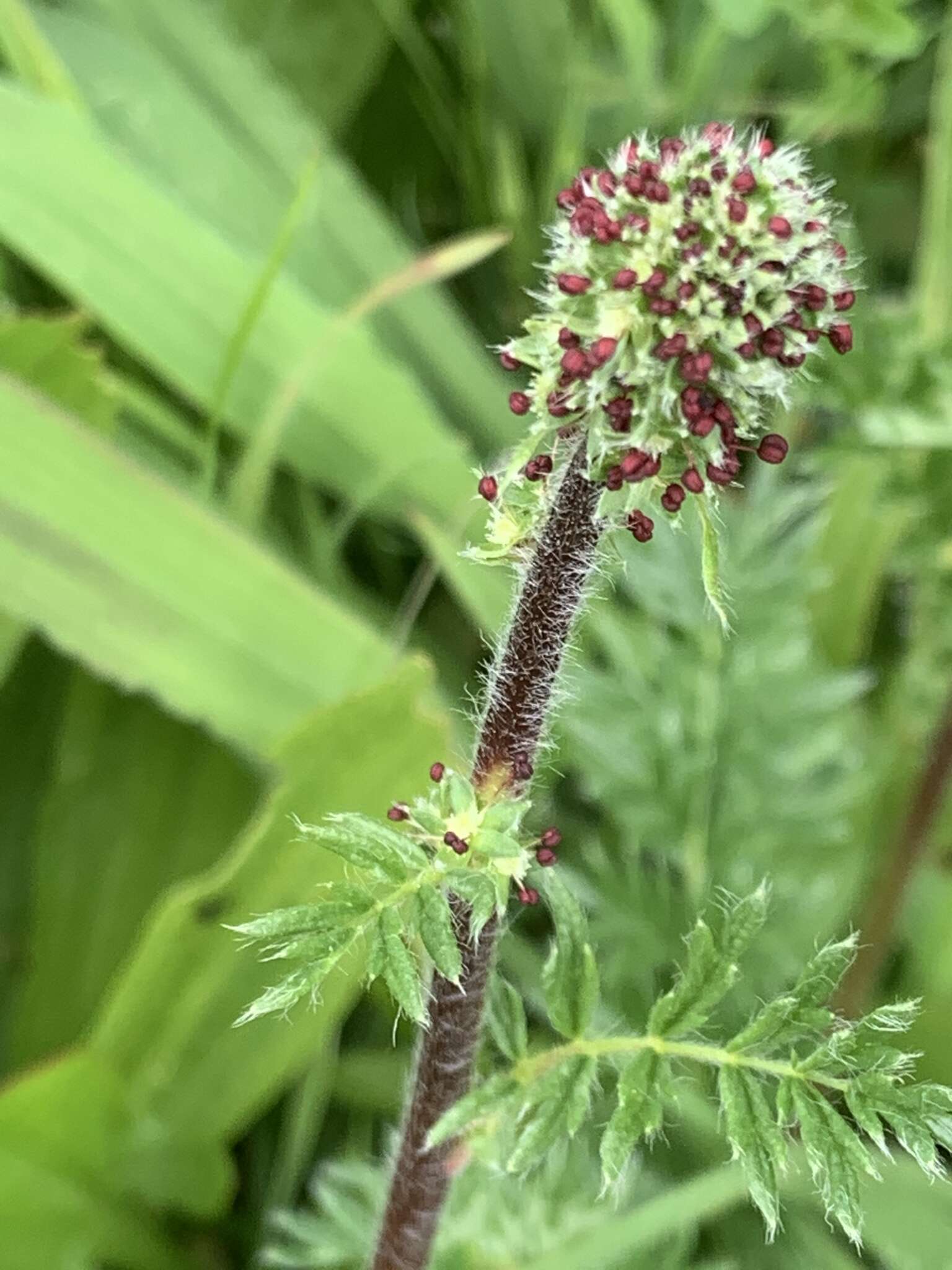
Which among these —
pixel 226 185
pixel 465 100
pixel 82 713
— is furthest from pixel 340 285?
pixel 82 713

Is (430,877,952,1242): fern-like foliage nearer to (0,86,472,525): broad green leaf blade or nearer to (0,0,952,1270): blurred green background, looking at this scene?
(0,0,952,1270): blurred green background

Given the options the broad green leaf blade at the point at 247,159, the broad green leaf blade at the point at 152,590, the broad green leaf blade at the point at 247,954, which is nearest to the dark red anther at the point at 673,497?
the broad green leaf blade at the point at 247,954

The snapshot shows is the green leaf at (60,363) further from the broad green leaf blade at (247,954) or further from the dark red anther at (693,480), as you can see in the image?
the dark red anther at (693,480)

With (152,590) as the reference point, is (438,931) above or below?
below

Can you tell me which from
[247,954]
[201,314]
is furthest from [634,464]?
[201,314]

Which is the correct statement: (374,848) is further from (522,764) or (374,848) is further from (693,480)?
(693,480)

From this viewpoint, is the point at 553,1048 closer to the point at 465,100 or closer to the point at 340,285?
the point at 340,285
